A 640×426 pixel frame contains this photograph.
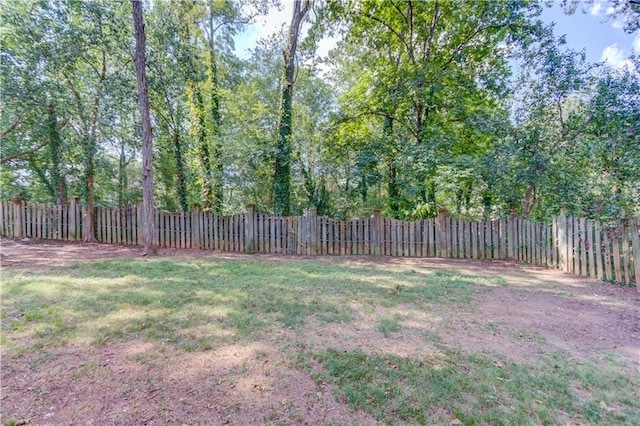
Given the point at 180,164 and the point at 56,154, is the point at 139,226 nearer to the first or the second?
the point at 180,164

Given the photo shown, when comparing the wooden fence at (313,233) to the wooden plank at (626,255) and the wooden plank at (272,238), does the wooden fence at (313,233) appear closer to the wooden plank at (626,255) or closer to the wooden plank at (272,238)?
the wooden plank at (272,238)

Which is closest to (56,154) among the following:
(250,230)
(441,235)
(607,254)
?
(250,230)

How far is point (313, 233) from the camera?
28.1ft

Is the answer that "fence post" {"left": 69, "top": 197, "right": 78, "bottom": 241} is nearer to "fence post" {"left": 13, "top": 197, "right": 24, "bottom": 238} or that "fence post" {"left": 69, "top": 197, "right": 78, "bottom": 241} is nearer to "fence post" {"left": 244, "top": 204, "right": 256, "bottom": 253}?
"fence post" {"left": 13, "top": 197, "right": 24, "bottom": 238}

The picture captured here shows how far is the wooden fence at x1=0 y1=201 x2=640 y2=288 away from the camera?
24.6ft

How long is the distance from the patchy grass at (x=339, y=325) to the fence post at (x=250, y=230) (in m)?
3.13

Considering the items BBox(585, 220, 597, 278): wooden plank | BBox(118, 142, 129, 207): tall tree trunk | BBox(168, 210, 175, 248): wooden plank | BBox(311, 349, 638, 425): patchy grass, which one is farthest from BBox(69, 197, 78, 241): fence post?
BBox(585, 220, 597, 278): wooden plank

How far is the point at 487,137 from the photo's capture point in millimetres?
9500

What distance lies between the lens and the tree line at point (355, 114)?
7.80 metres

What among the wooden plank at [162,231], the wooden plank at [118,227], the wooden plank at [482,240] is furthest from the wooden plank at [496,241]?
the wooden plank at [118,227]

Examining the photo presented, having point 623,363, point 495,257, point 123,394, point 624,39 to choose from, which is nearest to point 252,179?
point 495,257

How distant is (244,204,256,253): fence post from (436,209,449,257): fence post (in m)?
5.17

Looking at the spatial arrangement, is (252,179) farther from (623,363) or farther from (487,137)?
(623,363)

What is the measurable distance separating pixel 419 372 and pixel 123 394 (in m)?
2.32
